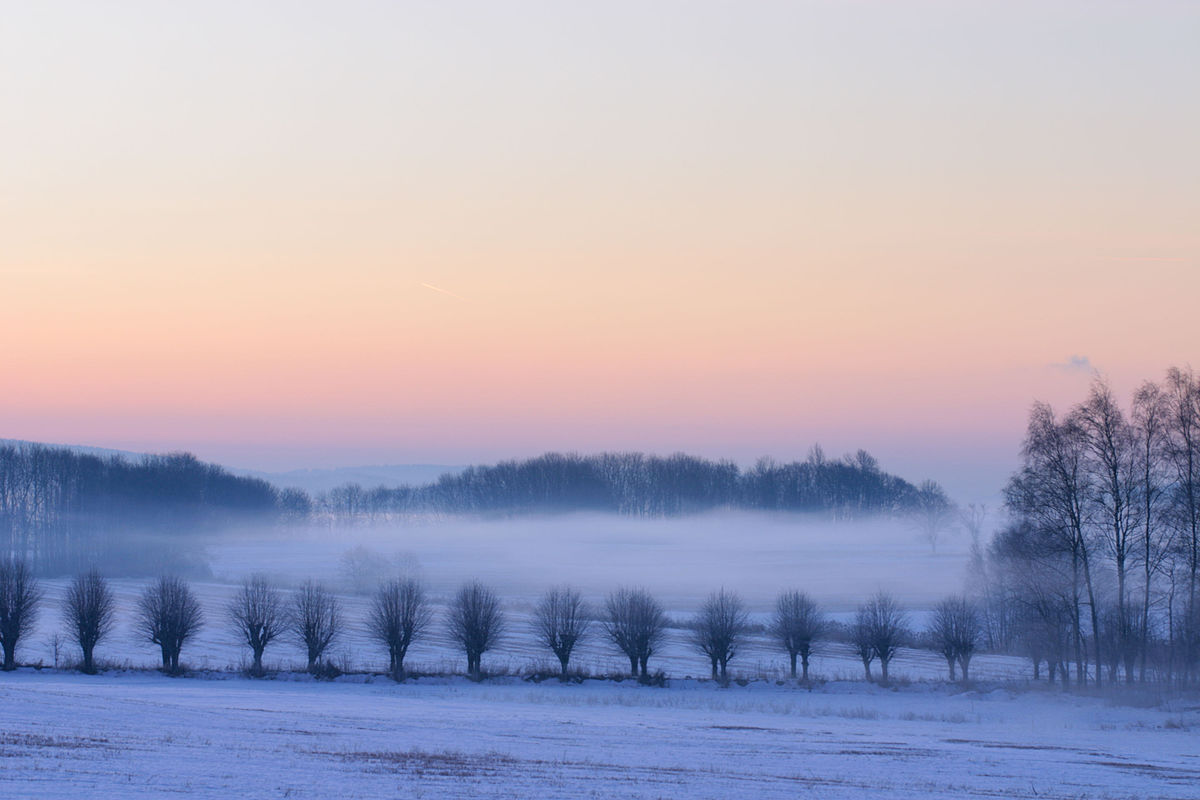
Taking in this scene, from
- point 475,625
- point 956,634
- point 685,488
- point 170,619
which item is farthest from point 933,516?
point 170,619

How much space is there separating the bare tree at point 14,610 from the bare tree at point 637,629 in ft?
115

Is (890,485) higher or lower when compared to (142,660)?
higher

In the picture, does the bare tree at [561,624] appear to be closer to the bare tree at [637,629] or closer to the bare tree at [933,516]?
the bare tree at [637,629]

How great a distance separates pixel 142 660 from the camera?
6062 centimetres

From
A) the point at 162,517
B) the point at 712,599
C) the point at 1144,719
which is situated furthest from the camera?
the point at 162,517

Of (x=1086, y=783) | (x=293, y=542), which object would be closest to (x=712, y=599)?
(x=1086, y=783)

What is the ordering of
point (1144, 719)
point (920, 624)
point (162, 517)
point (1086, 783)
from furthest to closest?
point (162, 517) < point (920, 624) < point (1144, 719) < point (1086, 783)

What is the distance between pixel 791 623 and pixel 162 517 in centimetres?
10980

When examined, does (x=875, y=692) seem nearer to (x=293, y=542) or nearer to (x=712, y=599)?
(x=712, y=599)

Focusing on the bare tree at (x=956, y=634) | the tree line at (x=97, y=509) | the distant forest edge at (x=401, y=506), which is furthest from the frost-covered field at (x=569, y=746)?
the distant forest edge at (x=401, y=506)

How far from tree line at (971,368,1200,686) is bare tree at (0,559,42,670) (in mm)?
54155

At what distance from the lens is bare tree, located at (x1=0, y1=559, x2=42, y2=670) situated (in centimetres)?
5594

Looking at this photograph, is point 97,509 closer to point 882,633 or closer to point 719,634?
point 719,634

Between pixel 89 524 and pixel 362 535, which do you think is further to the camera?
pixel 362 535
